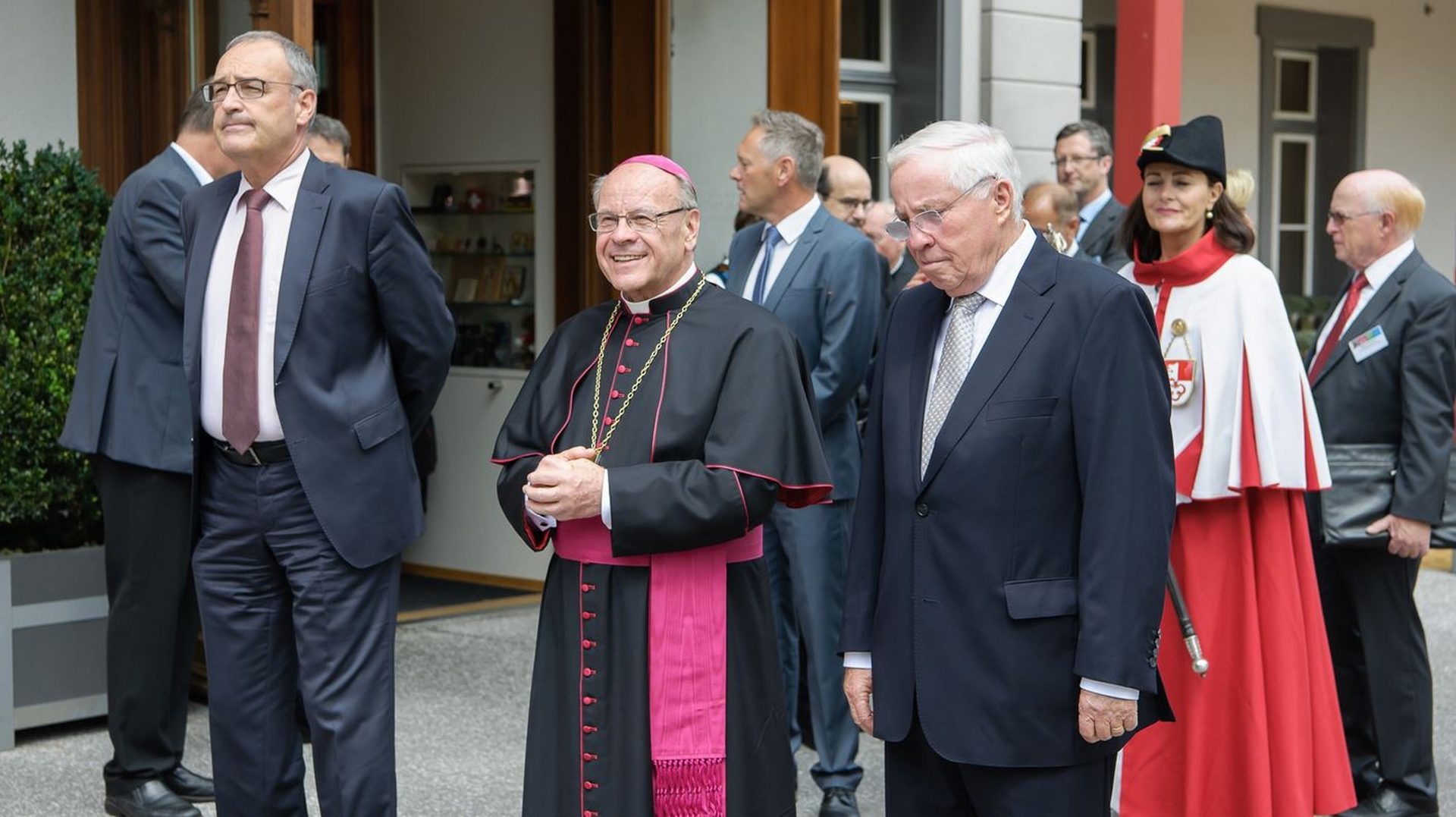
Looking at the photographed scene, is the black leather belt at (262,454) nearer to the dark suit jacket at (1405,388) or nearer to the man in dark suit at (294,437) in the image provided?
the man in dark suit at (294,437)

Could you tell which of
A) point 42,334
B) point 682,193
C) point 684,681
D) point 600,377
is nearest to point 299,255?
point 600,377

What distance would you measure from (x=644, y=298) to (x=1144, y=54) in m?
5.72

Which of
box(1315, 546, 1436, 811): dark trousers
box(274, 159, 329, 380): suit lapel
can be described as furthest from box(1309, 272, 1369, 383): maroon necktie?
box(274, 159, 329, 380): suit lapel

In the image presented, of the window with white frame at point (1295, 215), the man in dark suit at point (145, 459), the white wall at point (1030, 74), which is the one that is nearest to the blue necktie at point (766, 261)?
the man in dark suit at point (145, 459)

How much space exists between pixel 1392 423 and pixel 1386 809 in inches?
45.6

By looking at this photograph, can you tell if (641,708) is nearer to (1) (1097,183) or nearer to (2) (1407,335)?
(2) (1407,335)

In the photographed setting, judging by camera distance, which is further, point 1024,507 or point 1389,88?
point 1389,88

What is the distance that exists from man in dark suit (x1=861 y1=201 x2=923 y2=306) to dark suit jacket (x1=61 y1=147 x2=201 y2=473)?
2.34m

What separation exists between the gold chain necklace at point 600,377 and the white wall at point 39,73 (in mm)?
3616

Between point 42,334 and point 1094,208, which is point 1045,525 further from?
point 1094,208

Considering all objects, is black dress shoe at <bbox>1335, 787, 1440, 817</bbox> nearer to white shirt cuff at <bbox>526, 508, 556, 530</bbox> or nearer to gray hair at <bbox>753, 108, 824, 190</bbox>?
gray hair at <bbox>753, 108, 824, 190</bbox>

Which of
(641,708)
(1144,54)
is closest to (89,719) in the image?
(641,708)

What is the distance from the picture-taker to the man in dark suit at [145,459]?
488cm

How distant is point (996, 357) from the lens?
314 centimetres
